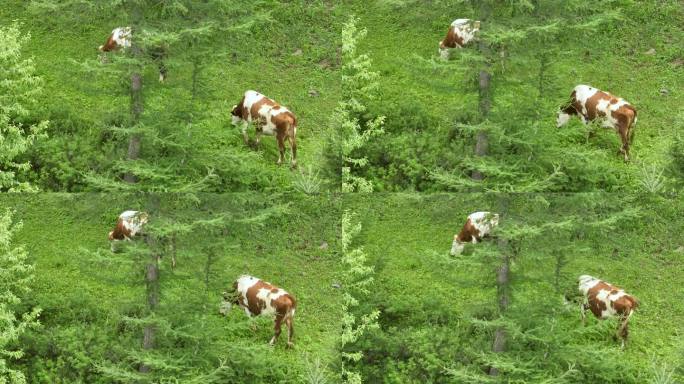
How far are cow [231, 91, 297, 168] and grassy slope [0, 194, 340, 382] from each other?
1.56 m

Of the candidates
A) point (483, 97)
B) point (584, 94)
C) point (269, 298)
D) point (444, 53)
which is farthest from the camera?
point (444, 53)

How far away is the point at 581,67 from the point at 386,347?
25.7ft

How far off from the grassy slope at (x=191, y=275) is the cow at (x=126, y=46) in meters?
2.60

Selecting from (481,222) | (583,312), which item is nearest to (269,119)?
(481,222)

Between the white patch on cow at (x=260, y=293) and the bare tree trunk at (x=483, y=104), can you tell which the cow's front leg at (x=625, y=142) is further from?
the white patch on cow at (x=260, y=293)

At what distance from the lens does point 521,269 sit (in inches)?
853

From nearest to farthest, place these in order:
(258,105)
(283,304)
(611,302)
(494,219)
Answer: (494,219)
(611,302)
(283,304)
(258,105)

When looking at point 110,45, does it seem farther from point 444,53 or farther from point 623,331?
point 623,331

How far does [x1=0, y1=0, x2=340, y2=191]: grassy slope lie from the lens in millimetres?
24812

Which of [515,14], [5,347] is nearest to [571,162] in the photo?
[515,14]

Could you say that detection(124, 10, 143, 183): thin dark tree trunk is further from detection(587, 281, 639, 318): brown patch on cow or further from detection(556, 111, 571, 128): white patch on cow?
detection(587, 281, 639, 318): brown patch on cow

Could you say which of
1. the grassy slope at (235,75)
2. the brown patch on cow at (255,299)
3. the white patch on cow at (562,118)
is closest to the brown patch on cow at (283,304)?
the brown patch on cow at (255,299)

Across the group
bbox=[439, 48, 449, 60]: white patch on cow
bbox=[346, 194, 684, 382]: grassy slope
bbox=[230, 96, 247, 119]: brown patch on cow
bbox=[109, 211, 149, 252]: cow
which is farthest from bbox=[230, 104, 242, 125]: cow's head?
bbox=[439, 48, 449, 60]: white patch on cow

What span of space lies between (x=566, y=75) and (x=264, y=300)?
8413 millimetres
